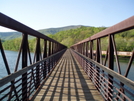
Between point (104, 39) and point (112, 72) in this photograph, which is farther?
point (104, 39)

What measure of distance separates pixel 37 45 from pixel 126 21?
2.70 m

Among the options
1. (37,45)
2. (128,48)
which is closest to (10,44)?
(128,48)

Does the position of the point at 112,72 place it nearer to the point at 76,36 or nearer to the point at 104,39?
the point at 104,39

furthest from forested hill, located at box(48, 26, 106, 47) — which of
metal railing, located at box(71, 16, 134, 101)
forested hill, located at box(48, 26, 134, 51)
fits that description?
metal railing, located at box(71, 16, 134, 101)

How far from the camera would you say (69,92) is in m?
3.45

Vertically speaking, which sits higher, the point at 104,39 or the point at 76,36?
the point at 76,36

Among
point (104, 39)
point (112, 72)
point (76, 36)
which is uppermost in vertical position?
point (76, 36)

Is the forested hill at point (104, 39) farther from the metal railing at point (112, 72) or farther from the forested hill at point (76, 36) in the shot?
the metal railing at point (112, 72)

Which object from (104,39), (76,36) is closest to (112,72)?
(104,39)

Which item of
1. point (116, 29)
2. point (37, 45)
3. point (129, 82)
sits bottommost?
point (129, 82)

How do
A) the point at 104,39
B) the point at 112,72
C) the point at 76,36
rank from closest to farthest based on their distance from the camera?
the point at 112,72
the point at 104,39
the point at 76,36

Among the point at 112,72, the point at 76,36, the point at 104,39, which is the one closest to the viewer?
the point at 112,72

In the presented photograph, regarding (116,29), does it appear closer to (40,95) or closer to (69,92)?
(69,92)

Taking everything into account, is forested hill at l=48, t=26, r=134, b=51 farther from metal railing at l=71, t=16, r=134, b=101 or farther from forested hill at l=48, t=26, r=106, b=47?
metal railing at l=71, t=16, r=134, b=101
